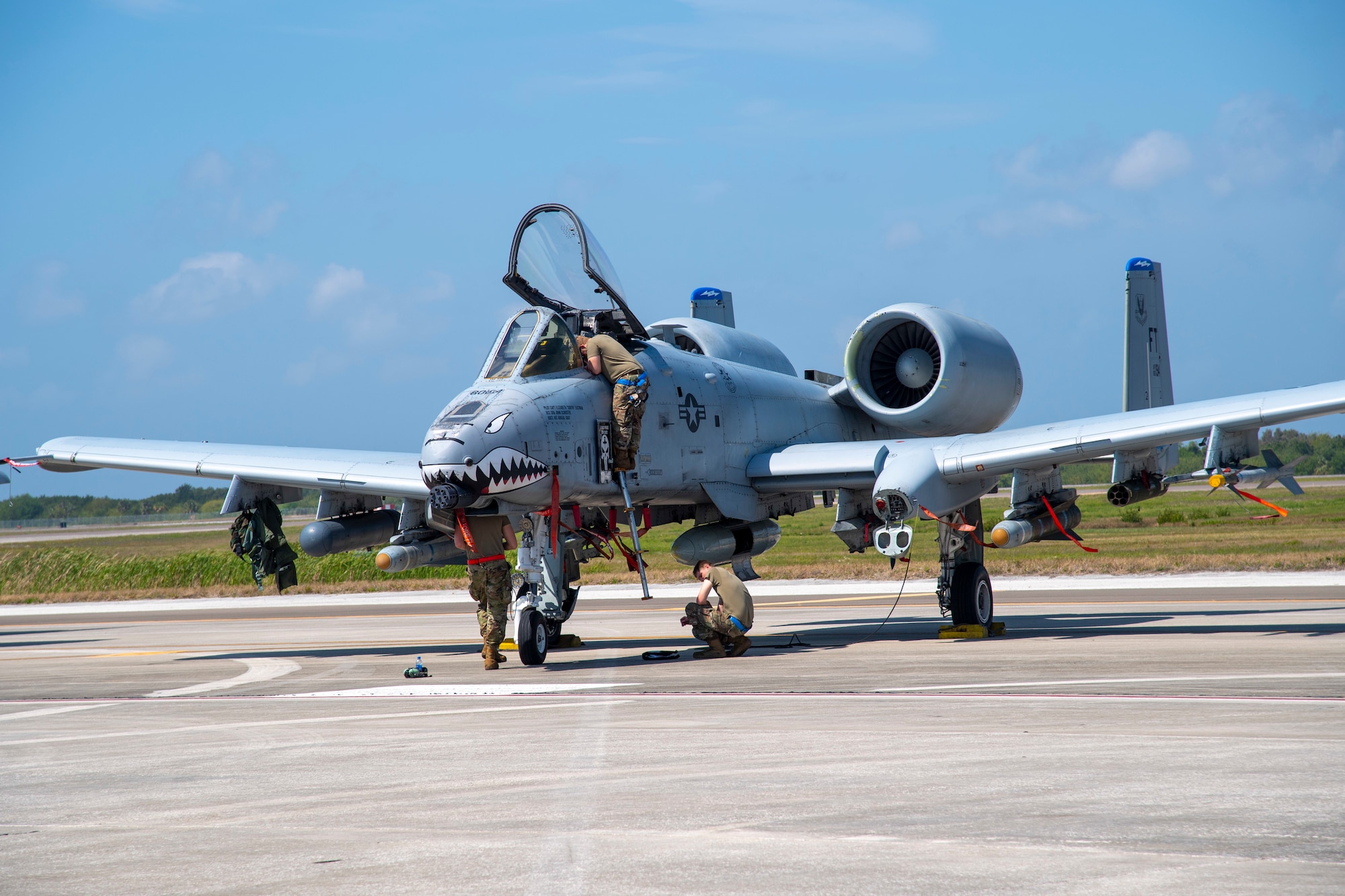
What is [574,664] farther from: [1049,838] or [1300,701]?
[1049,838]

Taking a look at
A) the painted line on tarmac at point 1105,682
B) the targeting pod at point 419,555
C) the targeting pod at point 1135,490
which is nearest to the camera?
the painted line on tarmac at point 1105,682

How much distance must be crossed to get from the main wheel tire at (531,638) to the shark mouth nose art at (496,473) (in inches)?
60.9

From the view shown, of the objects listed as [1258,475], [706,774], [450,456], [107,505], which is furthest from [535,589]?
[107,505]

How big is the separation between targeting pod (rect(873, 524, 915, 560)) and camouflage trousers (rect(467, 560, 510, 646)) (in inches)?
173

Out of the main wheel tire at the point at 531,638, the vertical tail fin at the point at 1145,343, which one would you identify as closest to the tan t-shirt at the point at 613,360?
the main wheel tire at the point at 531,638

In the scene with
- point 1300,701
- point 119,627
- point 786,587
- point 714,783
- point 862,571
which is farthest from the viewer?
point 862,571

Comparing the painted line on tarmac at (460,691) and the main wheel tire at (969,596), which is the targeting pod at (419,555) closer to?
the painted line on tarmac at (460,691)

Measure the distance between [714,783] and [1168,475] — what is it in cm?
1200

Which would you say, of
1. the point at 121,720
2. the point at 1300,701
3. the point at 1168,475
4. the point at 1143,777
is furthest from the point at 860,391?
the point at 1143,777

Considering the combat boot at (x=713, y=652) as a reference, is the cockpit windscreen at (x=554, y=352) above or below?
above

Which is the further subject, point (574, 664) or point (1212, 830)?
point (574, 664)

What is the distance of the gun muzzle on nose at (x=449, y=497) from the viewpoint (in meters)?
13.1

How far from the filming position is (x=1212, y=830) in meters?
5.23

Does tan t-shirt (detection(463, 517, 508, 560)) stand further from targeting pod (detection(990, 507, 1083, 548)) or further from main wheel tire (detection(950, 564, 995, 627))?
main wheel tire (detection(950, 564, 995, 627))
